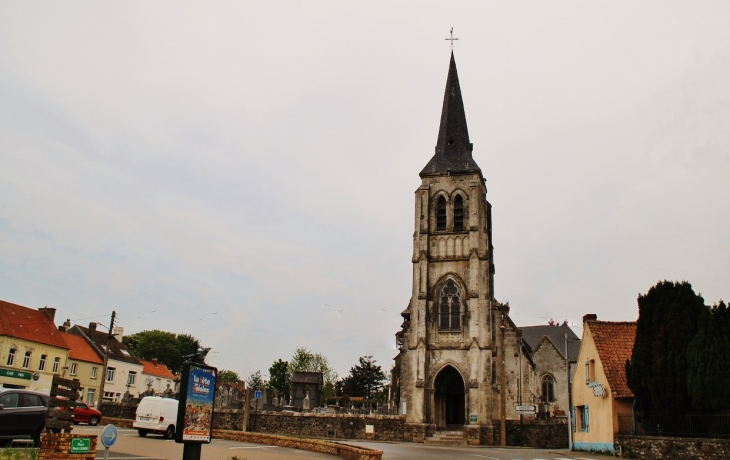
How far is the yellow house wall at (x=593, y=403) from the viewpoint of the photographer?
25328mm

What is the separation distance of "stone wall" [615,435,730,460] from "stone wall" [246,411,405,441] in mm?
16259

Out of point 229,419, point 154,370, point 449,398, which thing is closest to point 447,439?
point 449,398

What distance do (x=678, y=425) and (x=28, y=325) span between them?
45.2 meters

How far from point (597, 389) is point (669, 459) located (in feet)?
18.3

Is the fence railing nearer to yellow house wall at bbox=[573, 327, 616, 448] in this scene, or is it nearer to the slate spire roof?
yellow house wall at bbox=[573, 327, 616, 448]

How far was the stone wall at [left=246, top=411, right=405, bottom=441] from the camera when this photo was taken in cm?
3675

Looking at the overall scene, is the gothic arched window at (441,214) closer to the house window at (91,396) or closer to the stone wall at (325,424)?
the stone wall at (325,424)

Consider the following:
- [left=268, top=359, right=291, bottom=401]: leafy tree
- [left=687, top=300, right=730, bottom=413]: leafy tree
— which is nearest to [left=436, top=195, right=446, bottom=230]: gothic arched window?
[left=687, top=300, right=730, bottom=413]: leafy tree

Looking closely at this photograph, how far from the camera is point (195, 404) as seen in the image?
443 inches

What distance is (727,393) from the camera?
1922cm

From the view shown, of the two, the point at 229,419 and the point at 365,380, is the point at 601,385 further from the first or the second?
the point at 365,380

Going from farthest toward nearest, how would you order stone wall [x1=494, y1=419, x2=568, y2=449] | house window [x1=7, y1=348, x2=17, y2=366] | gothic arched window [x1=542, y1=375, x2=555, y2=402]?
1. gothic arched window [x1=542, y1=375, x2=555, y2=402]
2. house window [x1=7, y1=348, x2=17, y2=366]
3. stone wall [x1=494, y1=419, x2=568, y2=449]

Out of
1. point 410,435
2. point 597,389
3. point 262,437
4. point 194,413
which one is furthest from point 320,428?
point 194,413

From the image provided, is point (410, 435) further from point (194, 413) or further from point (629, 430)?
point (194, 413)
